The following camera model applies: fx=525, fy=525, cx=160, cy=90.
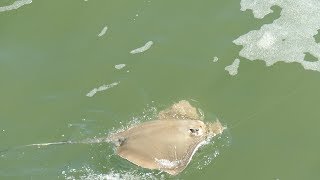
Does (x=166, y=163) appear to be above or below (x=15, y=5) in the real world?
below

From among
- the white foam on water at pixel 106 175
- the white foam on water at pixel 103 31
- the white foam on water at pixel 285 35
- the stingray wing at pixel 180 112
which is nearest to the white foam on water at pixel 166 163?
the white foam on water at pixel 106 175

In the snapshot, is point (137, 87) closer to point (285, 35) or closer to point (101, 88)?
point (101, 88)

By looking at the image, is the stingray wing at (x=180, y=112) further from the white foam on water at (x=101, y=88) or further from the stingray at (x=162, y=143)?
the white foam on water at (x=101, y=88)

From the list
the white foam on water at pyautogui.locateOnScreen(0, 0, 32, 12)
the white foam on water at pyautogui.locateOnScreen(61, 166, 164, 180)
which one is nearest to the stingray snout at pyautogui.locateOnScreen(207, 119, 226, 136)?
the white foam on water at pyautogui.locateOnScreen(61, 166, 164, 180)

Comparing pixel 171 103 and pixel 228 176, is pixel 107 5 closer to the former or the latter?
pixel 171 103

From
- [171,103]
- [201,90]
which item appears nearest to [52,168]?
[171,103]

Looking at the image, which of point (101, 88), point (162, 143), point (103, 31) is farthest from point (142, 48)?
point (162, 143)
